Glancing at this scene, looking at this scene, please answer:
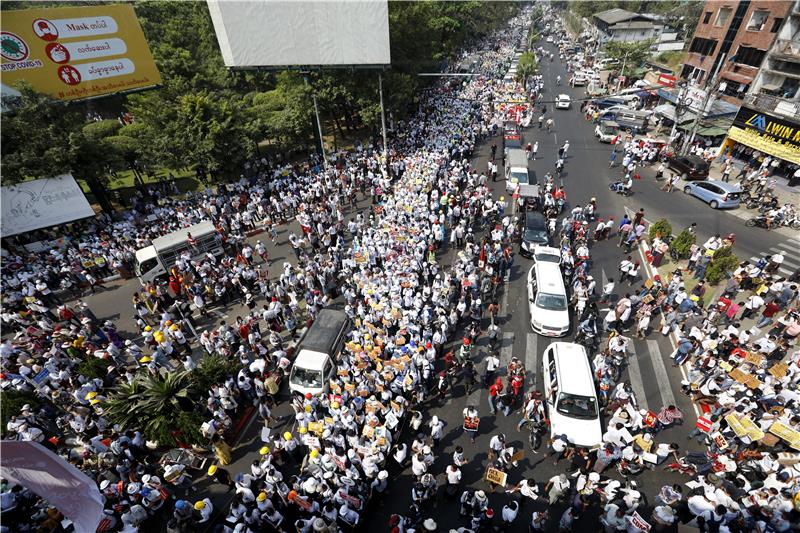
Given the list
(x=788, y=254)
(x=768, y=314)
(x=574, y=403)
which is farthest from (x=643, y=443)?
(x=788, y=254)

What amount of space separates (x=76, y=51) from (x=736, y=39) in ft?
175

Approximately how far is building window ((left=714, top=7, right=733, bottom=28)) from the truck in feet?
155

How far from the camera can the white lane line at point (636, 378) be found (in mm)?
13067

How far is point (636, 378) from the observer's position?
13.8m

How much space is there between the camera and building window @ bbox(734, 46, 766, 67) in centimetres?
2989

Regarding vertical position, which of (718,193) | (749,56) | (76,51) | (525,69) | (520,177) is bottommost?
(718,193)

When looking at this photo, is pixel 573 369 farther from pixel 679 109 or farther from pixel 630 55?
pixel 630 55

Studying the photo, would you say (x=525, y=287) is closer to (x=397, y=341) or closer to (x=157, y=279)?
(x=397, y=341)

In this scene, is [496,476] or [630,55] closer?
[496,476]

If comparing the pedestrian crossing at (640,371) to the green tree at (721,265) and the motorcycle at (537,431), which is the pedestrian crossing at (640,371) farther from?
the green tree at (721,265)

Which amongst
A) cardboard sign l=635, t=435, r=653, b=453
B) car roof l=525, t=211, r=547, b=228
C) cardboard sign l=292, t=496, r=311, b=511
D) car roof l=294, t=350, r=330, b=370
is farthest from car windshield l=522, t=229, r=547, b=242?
cardboard sign l=292, t=496, r=311, b=511

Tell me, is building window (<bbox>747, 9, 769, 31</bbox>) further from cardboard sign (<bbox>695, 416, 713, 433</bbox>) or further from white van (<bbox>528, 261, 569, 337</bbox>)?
cardboard sign (<bbox>695, 416, 713, 433</bbox>)

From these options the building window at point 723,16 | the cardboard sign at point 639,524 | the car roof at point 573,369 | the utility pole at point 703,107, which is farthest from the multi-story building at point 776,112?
the cardboard sign at point 639,524

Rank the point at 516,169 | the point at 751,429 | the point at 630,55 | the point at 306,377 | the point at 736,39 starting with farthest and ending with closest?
the point at 630,55 → the point at 736,39 → the point at 516,169 → the point at 306,377 → the point at 751,429
